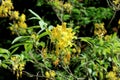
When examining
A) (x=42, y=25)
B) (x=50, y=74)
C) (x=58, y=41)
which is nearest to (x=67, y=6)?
(x=50, y=74)

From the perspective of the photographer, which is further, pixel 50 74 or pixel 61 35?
pixel 50 74

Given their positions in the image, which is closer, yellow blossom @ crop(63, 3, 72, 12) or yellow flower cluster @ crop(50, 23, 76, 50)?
yellow flower cluster @ crop(50, 23, 76, 50)

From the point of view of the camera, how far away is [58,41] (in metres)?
2.39

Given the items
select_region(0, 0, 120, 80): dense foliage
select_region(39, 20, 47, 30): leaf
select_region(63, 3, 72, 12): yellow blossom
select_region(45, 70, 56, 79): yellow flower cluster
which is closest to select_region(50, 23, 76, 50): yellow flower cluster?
A: select_region(0, 0, 120, 80): dense foliage

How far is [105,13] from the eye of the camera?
4539 mm

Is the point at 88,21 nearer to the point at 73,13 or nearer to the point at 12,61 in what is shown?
the point at 73,13

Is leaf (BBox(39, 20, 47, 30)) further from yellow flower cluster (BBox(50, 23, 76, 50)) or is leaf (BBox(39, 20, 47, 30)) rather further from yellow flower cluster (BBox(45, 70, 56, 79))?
yellow flower cluster (BBox(45, 70, 56, 79))

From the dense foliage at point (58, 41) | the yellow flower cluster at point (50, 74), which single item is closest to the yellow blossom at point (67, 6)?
the dense foliage at point (58, 41)

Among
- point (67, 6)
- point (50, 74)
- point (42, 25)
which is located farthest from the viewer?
point (67, 6)

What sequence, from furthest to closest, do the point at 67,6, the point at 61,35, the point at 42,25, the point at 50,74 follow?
1. the point at 67,6
2. the point at 50,74
3. the point at 42,25
4. the point at 61,35

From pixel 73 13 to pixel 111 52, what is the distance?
1.47 meters

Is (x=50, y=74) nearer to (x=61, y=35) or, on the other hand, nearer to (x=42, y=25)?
(x=42, y=25)

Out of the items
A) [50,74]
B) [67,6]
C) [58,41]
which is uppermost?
[58,41]

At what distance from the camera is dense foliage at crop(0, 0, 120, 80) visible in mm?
2732
